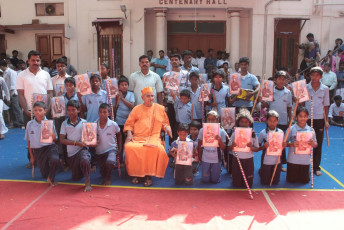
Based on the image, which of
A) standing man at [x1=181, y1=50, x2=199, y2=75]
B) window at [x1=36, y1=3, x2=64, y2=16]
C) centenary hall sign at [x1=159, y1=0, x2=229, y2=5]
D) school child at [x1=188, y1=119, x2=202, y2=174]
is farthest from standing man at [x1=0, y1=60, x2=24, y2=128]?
school child at [x1=188, y1=119, x2=202, y2=174]

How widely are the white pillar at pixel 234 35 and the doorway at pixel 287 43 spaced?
4.92 feet

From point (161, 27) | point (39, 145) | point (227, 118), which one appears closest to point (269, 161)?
point (227, 118)

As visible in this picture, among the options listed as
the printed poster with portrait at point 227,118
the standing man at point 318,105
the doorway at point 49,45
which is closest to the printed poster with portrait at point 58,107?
the printed poster with portrait at point 227,118

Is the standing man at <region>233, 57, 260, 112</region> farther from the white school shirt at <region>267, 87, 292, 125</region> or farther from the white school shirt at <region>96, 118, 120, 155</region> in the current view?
the white school shirt at <region>96, 118, 120, 155</region>

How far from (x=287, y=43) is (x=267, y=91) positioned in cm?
848

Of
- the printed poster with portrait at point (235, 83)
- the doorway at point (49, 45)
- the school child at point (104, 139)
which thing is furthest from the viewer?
the doorway at point (49, 45)

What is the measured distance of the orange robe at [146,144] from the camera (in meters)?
4.85

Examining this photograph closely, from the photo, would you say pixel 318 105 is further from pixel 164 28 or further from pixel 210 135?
pixel 164 28

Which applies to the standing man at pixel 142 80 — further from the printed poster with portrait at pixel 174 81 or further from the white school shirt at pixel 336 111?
the white school shirt at pixel 336 111

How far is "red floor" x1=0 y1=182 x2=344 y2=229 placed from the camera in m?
3.63

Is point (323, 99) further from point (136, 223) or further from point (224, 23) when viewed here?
point (224, 23)

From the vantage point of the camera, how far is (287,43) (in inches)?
499

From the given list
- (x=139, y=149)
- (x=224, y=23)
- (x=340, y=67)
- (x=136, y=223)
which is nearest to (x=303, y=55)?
(x=340, y=67)

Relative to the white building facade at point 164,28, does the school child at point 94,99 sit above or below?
below
